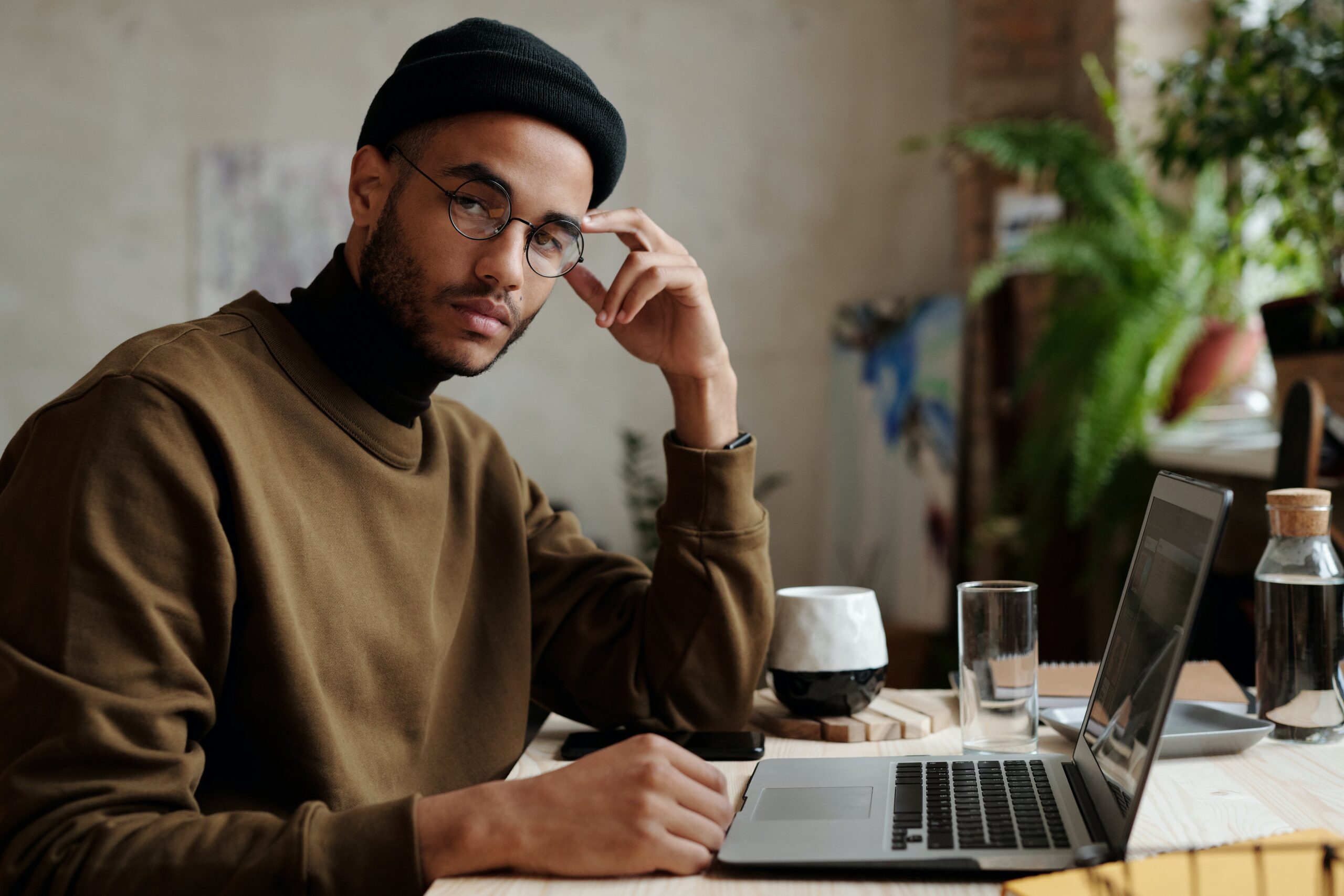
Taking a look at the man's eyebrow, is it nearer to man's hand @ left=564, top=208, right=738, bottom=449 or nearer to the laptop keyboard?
man's hand @ left=564, top=208, right=738, bottom=449

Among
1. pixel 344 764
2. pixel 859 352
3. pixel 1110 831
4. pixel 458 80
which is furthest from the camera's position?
pixel 859 352

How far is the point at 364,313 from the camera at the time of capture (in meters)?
1.19

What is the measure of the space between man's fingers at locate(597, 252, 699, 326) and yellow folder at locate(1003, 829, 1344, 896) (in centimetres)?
79

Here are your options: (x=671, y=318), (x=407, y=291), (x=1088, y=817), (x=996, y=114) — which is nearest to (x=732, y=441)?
(x=671, y=318)

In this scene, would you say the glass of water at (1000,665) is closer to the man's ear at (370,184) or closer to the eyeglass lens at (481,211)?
the eyeglass lens at (481,211)

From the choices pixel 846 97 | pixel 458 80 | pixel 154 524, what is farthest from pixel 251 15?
pixel 154 524

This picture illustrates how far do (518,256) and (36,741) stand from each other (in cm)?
64

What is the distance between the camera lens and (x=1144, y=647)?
801mm

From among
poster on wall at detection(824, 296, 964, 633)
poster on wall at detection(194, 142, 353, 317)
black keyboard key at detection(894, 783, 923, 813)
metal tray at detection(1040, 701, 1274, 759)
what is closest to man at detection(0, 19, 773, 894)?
black keyboard key at detection(894, 783, 923, 813)

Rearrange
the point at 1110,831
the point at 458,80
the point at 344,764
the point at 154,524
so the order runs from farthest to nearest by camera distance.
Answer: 1. the point at 458,80
2. the point at 344,764
3. the point at 154,524
4. the point at 1110,831

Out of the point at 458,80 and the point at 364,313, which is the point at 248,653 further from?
the point at 458,80

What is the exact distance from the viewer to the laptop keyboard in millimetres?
748

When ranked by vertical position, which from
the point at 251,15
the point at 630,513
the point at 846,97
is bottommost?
the point at 630,513

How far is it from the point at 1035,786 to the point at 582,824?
0.36 metres
